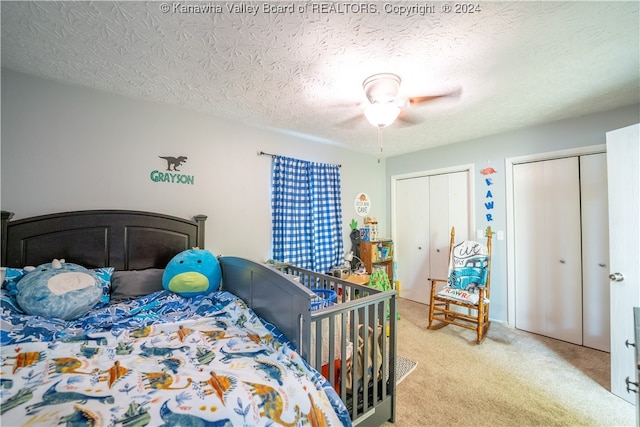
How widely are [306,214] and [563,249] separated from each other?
285 cm

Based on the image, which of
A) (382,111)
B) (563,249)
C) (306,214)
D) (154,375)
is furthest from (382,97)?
(563,249)

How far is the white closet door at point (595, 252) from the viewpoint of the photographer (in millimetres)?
2463

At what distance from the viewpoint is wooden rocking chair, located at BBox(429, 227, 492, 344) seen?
275 centimetres

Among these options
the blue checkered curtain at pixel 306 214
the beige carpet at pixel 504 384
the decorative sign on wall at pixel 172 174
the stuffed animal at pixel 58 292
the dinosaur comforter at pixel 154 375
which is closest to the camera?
the dinosaur comforter at pixel 154 375

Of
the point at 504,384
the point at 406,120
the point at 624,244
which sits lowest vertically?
the point at 504,384

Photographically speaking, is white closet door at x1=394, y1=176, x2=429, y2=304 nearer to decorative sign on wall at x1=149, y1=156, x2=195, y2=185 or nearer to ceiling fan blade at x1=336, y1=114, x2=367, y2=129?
ceiling fan blade at x1=336, y1=114, x2=367, y2=129

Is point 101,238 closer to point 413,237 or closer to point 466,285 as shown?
point 466,285

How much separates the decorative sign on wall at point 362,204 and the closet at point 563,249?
73.7 inches

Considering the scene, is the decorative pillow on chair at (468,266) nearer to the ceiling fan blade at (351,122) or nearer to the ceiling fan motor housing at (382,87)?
the ceiling fan blade at (351,122)

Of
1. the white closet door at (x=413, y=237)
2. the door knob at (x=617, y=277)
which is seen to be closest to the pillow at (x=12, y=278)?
the door knob at (x=617, y=277)

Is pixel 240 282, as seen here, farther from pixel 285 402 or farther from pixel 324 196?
pixel 324 196

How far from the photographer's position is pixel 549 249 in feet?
9.24

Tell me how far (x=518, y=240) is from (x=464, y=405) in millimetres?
2108

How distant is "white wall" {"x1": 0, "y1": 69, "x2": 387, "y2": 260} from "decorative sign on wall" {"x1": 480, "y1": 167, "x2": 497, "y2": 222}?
2.34 meters
